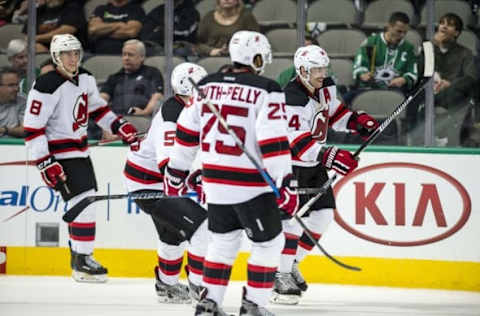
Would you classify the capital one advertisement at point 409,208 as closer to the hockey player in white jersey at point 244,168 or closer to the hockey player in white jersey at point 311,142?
the hockey player in white jersey at point 311,142

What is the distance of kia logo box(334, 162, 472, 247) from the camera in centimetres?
699

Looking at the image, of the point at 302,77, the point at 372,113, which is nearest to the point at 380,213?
the point at 372,113

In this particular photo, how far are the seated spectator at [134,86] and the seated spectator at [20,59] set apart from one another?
487 millimetres

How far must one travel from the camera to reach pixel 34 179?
735cm

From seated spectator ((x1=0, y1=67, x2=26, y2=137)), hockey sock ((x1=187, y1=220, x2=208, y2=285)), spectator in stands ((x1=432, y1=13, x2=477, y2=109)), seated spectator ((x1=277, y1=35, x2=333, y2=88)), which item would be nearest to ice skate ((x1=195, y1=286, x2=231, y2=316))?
hockey sock ((x1=187, y1=220, x2=208, y2=285))

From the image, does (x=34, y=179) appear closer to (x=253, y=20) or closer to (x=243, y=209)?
(x=253, y=20)

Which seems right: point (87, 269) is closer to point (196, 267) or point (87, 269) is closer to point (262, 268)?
point (196, 267)

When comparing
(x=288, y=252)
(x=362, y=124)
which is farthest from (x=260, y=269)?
(x=362, y=124)

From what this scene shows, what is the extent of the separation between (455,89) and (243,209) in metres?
2.47

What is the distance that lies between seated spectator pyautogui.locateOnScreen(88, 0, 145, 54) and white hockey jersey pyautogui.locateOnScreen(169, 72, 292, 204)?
243cm

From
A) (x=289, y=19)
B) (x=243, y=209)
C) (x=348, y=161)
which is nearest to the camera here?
(x=243, y=209)

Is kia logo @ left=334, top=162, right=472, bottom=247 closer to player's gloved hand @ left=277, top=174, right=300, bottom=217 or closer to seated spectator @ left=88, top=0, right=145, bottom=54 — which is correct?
seated spectator @ left=88, top=0, right=145, bottom=54

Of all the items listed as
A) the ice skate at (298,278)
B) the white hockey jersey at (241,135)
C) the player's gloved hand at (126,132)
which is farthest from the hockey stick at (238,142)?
the player's gloved hand at (126,132)

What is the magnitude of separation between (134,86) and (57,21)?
66 cm
